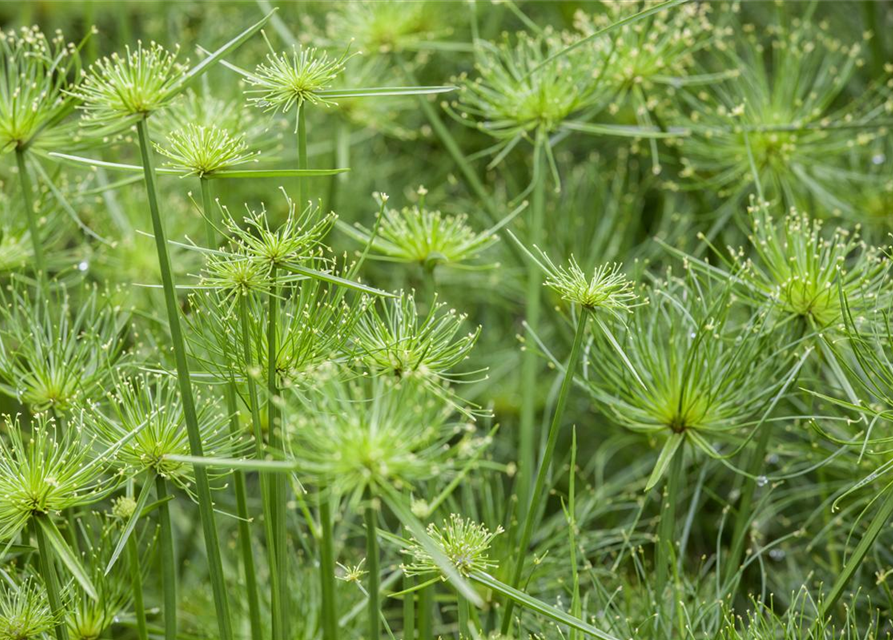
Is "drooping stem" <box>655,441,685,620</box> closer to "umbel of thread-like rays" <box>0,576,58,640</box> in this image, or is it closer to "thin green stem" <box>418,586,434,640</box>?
"thin green stem" <box>418,586,434,640</box>

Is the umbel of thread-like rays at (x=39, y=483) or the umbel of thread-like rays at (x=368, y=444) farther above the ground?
the umbel of thread-like rays at (x=368, y=444)

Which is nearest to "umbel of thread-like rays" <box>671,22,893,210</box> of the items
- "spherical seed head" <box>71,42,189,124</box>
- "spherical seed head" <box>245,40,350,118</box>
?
"spherical seed head" <box>245,40,350,118</box>

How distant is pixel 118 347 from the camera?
87 cm

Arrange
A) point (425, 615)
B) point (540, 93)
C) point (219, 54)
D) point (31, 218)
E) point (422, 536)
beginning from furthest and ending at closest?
point (540, 93), point (31, 218), point (425, 615), point (219, 54), point (422, 536)

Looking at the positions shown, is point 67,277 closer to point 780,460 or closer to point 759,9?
point 780,460

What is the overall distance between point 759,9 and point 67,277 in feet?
3.89

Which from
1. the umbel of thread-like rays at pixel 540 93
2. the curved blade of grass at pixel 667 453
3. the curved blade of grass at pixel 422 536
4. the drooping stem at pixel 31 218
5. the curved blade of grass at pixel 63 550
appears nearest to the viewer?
the curved blade of grass at pixel 422 536

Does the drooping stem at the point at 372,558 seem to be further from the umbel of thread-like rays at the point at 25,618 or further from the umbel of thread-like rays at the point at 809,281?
the umbel of thread-like rays at the point at 809,281

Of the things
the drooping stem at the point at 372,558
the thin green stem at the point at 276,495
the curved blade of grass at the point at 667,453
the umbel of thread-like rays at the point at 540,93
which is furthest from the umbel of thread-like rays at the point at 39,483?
the umbel of thread-like rays at the point at 540,93

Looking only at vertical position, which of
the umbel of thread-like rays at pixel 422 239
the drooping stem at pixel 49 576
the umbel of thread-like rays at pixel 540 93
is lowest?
the drooping stem at pixel 49 576

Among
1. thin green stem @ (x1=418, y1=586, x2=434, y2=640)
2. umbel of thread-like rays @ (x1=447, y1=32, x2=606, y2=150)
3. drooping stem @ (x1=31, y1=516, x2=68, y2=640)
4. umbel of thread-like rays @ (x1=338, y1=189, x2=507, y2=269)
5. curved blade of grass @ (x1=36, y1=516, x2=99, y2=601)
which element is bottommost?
thin green stem @ (x1=418, y1=586, x2=434, y2=640)

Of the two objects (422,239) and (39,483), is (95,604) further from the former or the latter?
(422,239)

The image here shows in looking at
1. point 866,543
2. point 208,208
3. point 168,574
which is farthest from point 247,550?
point 866,543

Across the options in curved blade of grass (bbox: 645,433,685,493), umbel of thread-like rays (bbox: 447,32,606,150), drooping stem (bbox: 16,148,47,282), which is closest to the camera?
curved blade of grass (bbox: 645,433,685,493)
